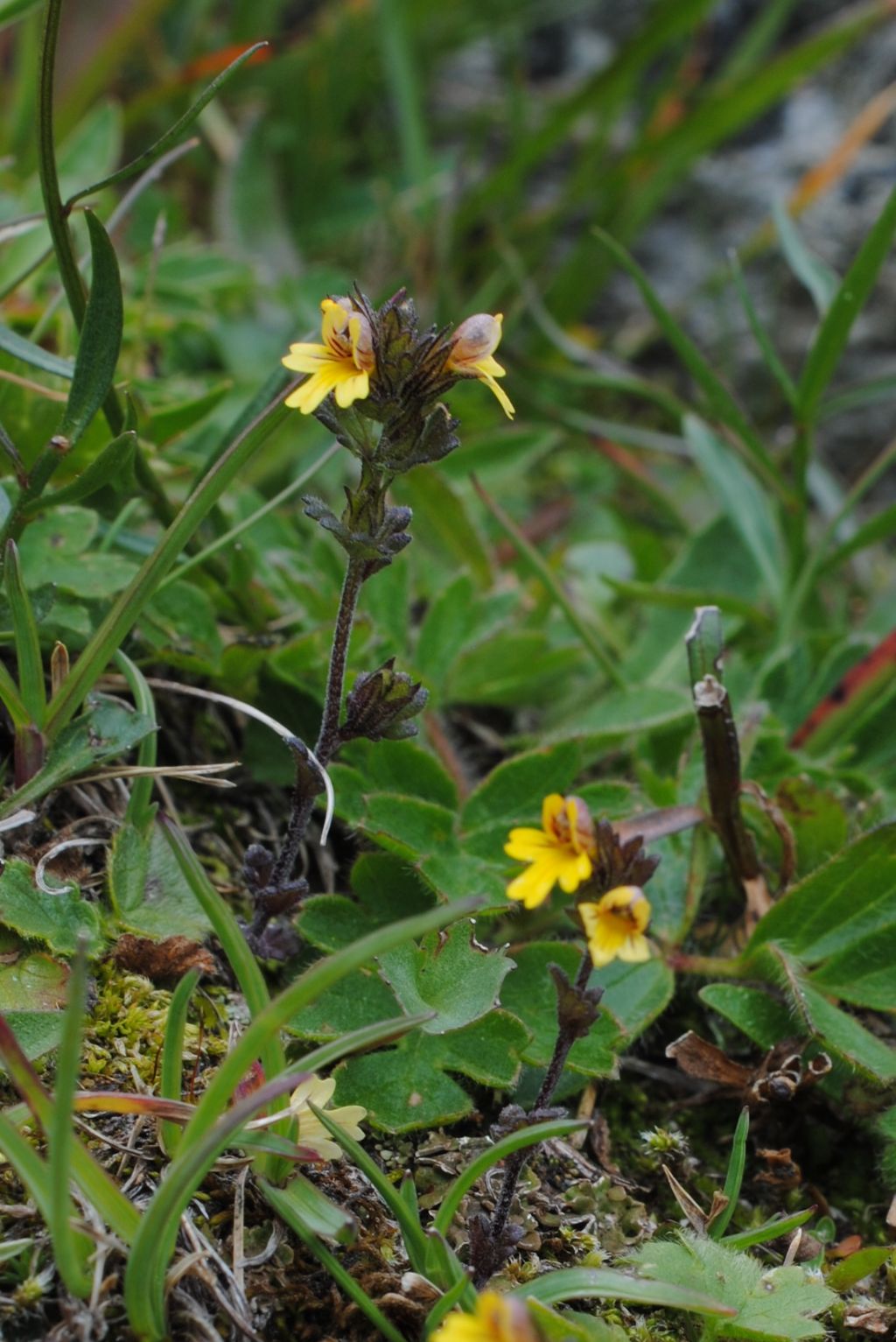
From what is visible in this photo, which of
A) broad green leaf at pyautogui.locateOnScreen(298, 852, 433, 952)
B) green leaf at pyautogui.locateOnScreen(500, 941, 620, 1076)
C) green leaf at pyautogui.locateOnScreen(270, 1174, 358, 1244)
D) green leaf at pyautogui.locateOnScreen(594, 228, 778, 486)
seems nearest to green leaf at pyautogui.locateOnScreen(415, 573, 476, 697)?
broad green leaf at pyautogui.locateOnScreen(298, 852, 433, 952)

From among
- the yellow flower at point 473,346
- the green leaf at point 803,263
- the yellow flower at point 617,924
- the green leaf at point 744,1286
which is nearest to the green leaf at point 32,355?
the yellow flower at point 473,346

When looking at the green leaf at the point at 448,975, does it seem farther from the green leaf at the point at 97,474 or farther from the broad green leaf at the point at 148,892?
the green leaf at the point at 97,474

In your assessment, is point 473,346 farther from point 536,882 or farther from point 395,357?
point 536,882

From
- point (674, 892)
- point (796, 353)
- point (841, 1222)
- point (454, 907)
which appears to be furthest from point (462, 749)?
point (796, 353)

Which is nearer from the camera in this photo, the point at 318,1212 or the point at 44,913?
the point at 318,1212

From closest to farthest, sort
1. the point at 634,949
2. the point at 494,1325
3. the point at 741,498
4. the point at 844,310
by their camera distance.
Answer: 1. the point at 494,1325
2. the point at 634,949
3. the point at 844,310
4. the point at 741,498

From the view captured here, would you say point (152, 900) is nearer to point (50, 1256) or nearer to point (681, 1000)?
point (50, 1256)

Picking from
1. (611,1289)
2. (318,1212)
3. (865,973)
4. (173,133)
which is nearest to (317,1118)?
(318,1212)
